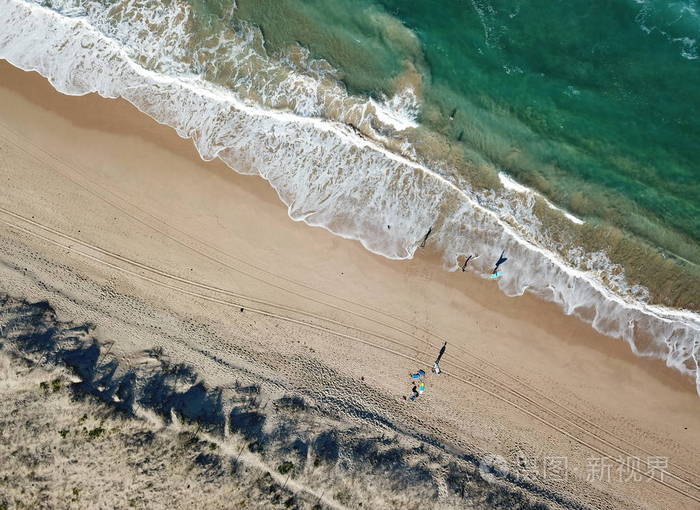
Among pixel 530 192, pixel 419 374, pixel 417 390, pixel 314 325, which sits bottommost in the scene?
pixel 417 390

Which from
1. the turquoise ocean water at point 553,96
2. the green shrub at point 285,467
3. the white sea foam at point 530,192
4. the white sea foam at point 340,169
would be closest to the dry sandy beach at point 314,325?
the white sea foam at point 340,169

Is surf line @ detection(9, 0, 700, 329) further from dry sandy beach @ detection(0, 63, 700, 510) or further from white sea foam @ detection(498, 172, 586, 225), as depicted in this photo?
dry sandy beach @ detection(0, 63, 700, 510)

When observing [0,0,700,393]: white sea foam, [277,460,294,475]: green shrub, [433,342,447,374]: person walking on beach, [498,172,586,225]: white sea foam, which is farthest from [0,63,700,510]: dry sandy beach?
[498,172,586,225]: white sea foam

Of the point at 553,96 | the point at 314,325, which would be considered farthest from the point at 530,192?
the point at 314,325

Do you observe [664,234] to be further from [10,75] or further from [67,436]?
[10,75]

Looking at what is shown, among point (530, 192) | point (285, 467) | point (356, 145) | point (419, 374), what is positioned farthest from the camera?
point (419, 374)

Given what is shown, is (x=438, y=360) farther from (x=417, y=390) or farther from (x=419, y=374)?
(x=417, y=390)
